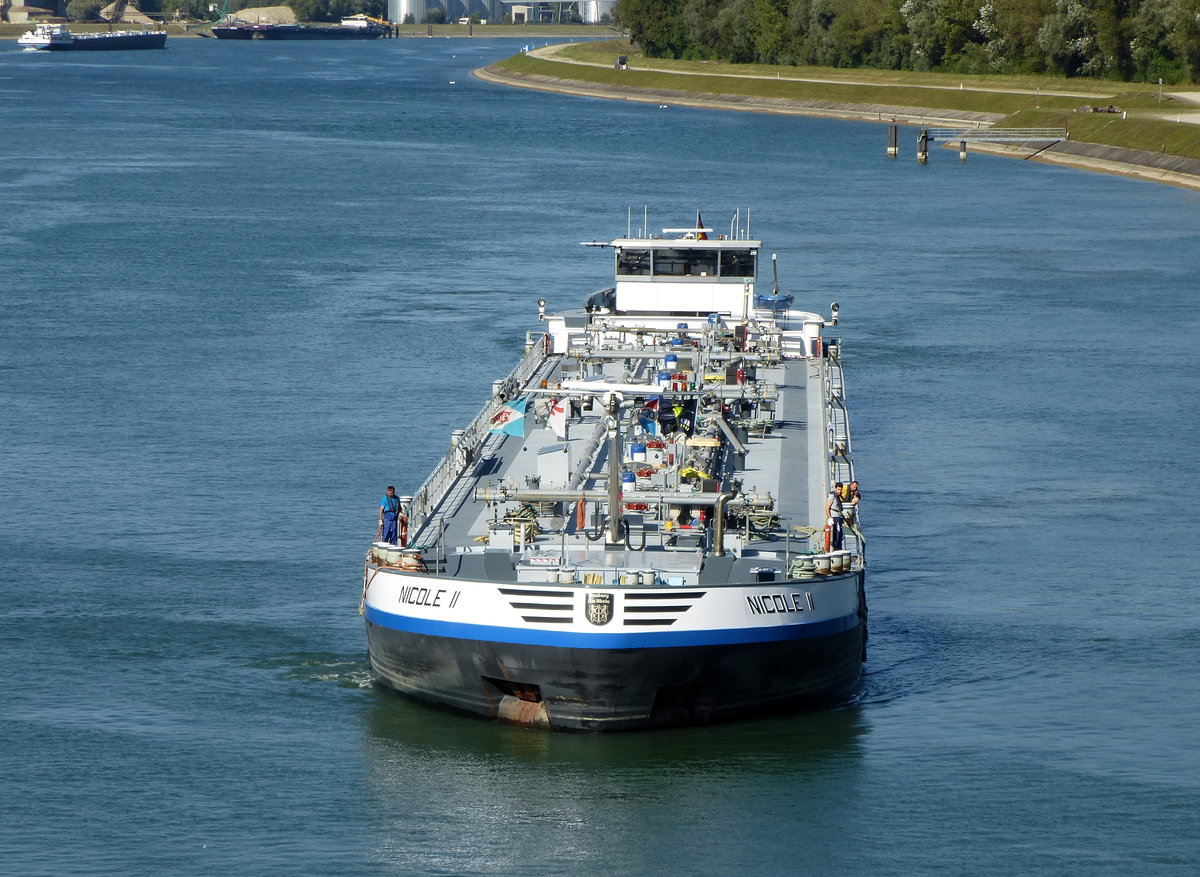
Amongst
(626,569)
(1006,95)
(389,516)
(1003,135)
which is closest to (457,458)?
(389,516)

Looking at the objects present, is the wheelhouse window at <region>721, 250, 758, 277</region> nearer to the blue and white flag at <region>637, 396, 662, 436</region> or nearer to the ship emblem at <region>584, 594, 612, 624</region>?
the blue and white flag at <region>637, 396, 662, 436</region>

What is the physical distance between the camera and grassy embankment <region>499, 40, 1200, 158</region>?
134 meters

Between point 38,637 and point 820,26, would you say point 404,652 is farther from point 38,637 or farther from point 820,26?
point 820,26

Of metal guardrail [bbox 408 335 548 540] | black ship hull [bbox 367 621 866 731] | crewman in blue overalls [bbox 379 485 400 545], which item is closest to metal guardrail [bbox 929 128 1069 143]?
metal guardrail [bbox 408 335 548 540]

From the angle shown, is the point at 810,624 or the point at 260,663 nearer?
the point at 810,624

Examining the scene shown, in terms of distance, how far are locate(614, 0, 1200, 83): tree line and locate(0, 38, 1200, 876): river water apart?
51.5m

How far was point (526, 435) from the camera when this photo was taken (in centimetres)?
4419

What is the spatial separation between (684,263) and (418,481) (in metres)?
12.1

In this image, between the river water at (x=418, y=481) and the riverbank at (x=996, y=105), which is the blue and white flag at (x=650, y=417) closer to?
the river water at (x=418, y=481)

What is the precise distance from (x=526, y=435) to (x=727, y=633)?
44.7 feet

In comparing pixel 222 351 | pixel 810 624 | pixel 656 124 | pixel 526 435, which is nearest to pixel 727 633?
pixel 810 624

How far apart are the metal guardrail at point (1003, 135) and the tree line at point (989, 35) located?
12.3 metres

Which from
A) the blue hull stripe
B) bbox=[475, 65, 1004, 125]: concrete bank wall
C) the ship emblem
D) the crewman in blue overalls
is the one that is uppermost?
bbox=[475, 65, 1004, 125]: concrete bank wall

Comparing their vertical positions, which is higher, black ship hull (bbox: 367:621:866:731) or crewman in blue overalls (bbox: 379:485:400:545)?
crewman in blue overalls (bbox: 379:485:400:545)
